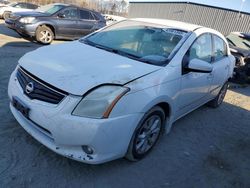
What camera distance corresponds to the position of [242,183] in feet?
12.3

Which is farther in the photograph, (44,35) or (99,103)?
(44,35)

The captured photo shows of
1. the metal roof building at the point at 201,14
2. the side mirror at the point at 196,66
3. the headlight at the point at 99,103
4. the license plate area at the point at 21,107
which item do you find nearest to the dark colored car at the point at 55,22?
the license plate area at the point at 21,107

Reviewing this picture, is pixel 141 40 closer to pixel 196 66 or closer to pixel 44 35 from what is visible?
pixel 196 66

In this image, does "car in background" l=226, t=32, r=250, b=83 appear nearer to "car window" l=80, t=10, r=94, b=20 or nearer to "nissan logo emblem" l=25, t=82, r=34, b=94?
"car window" l=80, t=10, r=94, b=20

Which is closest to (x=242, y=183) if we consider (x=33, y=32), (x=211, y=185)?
(x=211, y=185)

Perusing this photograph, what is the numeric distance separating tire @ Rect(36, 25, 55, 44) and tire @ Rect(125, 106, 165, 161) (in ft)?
27.5

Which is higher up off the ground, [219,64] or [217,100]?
[219,64]

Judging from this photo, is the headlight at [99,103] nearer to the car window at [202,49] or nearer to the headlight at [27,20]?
the car window at [202,49]

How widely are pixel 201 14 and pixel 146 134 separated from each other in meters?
23.6

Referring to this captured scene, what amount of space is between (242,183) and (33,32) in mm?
9209

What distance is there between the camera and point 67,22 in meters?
11.9

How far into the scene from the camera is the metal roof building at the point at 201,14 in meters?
22.5

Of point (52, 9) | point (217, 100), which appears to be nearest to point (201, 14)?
point (52, 9)

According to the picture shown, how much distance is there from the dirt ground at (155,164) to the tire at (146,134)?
149 millimetres
